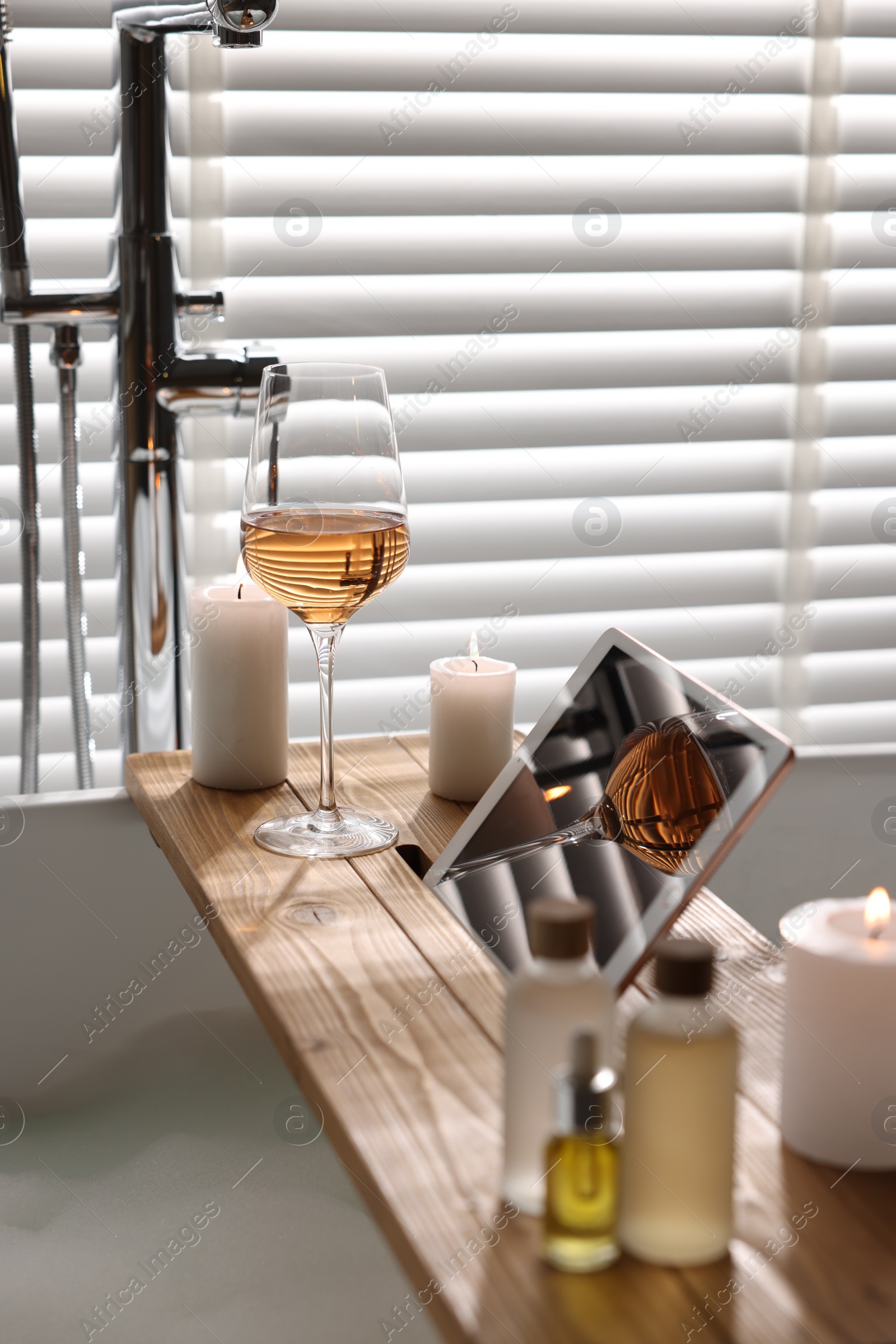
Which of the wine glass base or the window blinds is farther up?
the window blinds

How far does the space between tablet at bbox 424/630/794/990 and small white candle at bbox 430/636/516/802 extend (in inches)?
2.6

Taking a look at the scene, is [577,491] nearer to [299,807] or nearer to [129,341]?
[129,341]

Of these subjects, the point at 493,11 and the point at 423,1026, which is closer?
the point at 423,1026

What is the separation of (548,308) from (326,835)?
1125mm

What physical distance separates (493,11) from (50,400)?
0.71 meters

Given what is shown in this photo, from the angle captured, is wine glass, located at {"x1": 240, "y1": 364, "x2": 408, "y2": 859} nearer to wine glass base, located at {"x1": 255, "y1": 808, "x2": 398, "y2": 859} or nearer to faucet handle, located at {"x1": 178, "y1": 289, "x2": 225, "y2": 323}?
wine glass base, located at {"x1": 255, "y1": 808, "x2": 398, "y2": 859}

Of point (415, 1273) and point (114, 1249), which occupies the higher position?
point (415, 1273)

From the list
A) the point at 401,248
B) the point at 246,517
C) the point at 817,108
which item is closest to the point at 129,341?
the point at 246,517

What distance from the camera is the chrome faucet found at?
3.65 ft

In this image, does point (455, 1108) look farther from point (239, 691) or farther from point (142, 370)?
point (142, 370)

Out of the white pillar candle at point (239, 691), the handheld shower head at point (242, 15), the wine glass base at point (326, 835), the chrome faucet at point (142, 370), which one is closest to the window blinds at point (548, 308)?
the chrome faucet at point (142, 370)

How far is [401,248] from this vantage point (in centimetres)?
167

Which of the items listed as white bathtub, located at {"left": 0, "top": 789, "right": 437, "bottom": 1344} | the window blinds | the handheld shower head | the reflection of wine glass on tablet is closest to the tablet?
the reflection of wine glass on tablet

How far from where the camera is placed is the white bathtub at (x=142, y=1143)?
939mm
